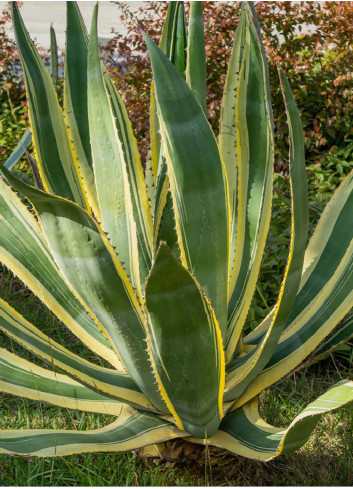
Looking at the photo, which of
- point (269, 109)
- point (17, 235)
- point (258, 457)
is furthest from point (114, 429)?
point (269, 109)

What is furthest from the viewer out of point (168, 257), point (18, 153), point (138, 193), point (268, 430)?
point (18, 153)

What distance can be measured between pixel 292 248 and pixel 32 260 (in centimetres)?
70

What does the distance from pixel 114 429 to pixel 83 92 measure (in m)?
0.91

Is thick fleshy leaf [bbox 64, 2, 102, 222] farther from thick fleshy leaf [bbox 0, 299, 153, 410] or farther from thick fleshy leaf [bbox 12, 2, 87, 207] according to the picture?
thick fleshy leaf [bbox 0, 299, 153, 410]

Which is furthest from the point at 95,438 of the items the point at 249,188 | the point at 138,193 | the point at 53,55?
the point at 53,55

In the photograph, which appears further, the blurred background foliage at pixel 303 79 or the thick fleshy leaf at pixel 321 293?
the blurred background foliage at pixel 303 79

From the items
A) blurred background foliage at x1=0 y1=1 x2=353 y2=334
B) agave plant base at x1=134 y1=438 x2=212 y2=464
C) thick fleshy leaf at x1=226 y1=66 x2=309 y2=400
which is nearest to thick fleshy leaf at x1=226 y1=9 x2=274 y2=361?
thick fleshy leaf at x1=226 y1=66 x2=309 y2=400

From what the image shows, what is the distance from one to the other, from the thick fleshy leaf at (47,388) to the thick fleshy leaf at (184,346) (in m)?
0.25

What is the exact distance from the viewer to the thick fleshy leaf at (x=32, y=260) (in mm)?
1699

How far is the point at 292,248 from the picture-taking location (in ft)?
4.46

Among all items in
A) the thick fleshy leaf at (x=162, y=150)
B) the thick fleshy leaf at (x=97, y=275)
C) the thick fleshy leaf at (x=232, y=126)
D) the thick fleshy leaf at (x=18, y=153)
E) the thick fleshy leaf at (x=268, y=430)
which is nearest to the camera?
the thick fleshy leaf at (x=268, y=430)

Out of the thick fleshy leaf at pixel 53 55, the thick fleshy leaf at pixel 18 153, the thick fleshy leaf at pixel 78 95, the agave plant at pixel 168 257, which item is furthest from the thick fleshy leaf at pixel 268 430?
the thick fleshy leaf at pixel 18 153

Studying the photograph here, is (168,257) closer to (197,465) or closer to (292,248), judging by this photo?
(292,248)

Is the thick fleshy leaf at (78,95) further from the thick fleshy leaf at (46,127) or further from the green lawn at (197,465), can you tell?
the green lawn at (197,465)
